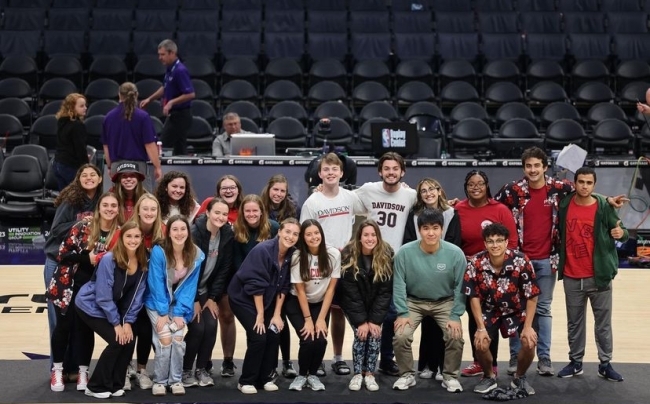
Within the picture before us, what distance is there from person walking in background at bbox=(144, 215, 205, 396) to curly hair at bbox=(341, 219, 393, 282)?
1035 mm

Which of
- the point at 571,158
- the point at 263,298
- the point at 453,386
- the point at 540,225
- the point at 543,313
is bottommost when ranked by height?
the point at 453,386

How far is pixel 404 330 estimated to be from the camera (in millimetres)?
6855

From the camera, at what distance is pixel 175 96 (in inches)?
447

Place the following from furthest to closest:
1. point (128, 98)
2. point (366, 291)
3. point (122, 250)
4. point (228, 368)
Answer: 1. point (128, 98)
2. point (228, 368)
3. point (366, 291)
4. point (122, 250)

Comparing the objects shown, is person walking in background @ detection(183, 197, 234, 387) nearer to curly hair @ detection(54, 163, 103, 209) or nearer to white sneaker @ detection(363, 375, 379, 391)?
curly hair @ detection(54, 163, 103, 209)

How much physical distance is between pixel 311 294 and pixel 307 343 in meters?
0.35

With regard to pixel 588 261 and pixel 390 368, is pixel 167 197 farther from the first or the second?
pixel 588 261

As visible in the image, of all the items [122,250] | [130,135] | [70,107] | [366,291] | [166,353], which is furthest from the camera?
[70,107]

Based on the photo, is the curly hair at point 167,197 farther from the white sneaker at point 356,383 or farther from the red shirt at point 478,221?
the red shirt at point 478,221

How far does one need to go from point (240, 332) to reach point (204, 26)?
824 centimetres

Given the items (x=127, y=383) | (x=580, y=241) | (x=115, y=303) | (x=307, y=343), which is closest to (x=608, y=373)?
(x=580, y=241)

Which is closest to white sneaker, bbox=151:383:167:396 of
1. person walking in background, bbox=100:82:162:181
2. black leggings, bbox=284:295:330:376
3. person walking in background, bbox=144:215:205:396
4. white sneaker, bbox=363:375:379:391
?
person walking in background, bbox=144:215:205:396

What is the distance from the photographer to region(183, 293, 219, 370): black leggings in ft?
22.4

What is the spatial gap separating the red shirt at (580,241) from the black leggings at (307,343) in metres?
1.74
